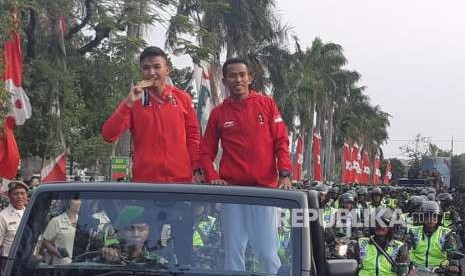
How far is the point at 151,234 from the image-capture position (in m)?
4.24

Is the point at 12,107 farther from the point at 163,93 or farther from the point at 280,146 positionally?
the point at 280,146

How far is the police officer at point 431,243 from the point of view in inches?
398

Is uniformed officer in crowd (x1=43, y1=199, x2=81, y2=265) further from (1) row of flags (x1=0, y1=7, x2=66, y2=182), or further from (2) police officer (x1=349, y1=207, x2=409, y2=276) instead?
(1) row of flags (x1=0, y1=7, x2=66, y2=182)

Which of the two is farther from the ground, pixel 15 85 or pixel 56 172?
pixel 15 85

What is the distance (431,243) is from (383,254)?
171 centimetres

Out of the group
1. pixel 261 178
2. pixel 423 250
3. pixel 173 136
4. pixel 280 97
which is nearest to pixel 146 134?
pixel 173 136

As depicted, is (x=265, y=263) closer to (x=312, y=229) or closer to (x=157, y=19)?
(x=312, y=229)

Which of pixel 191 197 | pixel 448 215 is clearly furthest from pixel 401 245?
pixel 448 215

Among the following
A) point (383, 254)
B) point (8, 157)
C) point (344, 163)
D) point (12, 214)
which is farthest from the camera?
point (344, 163)

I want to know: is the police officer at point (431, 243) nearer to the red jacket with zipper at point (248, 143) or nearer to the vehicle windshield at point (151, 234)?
the red jacket with zipper at point (248, 143)

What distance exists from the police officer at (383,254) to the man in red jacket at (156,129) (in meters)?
3.15

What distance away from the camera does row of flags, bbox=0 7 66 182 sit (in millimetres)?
13672

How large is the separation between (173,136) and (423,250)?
16.7ft

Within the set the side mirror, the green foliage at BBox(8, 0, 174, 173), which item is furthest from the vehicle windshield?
the green foliage at BBox(8, 0, 174, 173)
